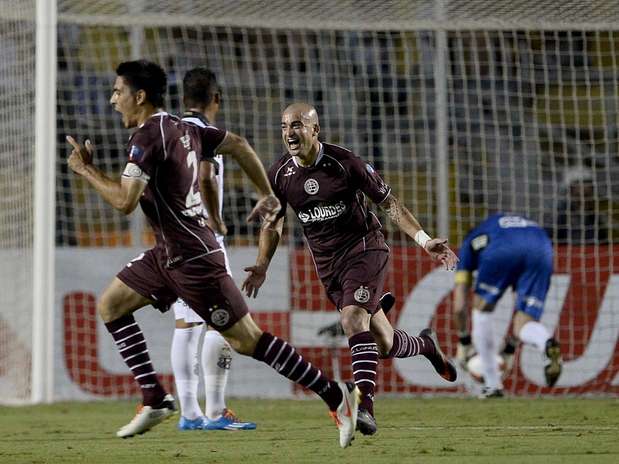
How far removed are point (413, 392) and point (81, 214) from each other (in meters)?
3.82

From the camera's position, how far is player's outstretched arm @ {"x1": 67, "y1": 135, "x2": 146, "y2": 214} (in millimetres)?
6445

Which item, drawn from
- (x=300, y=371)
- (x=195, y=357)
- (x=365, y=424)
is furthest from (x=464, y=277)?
(x=300, y=371)

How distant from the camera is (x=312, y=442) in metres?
7.47

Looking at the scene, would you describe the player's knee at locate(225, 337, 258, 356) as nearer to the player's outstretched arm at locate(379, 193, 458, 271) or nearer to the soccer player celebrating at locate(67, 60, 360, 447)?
the soccer player celebrating at locate(67, 60, 360, 447)

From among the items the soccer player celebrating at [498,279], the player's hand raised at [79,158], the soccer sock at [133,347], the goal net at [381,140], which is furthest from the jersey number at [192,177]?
the goal net at [381,140]

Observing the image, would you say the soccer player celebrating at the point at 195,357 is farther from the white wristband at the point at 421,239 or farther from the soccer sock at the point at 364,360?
the white wristband at the point at 421,239

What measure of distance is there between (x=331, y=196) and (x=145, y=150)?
60.4 inches

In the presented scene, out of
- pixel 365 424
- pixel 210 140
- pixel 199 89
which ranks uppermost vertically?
pixel 199 89

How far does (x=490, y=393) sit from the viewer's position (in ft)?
37.2

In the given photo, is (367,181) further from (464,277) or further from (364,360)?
(464,277)

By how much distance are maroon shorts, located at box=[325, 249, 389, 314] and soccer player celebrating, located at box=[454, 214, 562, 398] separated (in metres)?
3.45

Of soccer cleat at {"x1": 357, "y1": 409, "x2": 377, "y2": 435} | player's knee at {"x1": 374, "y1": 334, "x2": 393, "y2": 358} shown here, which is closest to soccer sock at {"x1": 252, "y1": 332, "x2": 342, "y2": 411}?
soccer cleat at {"x1": 357, "y1": 409, "x2": 377, "y2": 435}

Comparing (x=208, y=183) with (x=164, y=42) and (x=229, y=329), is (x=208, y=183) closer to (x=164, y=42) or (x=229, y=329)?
(x=229, y=329)

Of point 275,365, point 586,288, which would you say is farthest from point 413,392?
point 275,365
